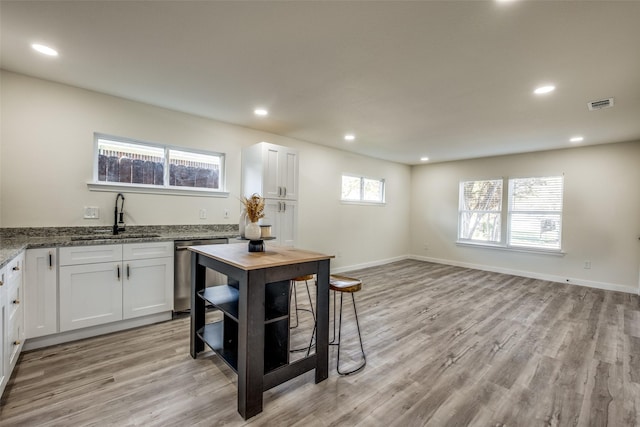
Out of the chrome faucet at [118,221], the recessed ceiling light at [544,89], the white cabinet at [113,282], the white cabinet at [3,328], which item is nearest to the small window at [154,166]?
the chrome faucet at [118,221]

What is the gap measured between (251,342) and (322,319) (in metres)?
0.56

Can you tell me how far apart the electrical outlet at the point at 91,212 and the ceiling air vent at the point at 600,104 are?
545 centimetres

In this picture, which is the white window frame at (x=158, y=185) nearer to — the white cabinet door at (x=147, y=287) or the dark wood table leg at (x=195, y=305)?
the white cabinet door at (x=147, y=287)

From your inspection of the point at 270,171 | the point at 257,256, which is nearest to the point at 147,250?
the point at 257,256

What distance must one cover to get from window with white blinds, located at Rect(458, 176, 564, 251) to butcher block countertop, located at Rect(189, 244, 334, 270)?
5.40 meters

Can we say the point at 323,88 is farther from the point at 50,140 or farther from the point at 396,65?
the point at 50,140

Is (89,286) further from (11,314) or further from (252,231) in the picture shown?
(252,231)

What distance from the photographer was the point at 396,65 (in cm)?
240

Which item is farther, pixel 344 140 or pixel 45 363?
pixel 344 140

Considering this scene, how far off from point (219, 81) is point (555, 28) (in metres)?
2.68

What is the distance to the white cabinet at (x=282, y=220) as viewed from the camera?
159 inches

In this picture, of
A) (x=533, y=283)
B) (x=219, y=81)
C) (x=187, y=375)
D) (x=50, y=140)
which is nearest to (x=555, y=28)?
(x=219, y=81)

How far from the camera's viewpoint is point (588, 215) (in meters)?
4.99

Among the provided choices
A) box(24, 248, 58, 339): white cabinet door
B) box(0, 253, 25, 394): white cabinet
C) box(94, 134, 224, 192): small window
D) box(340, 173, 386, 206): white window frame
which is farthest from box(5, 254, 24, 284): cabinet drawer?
box(340, 173, 386, 206): white window frame
